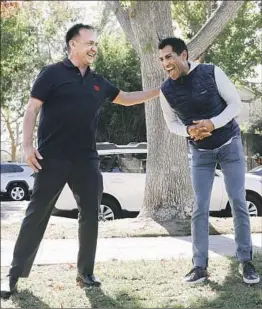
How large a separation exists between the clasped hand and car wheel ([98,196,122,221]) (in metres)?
4.23

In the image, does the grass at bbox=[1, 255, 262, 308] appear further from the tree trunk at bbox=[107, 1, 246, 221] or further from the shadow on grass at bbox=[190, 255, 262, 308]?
the tree trunk at bbox=[107, 1, 246, 221]

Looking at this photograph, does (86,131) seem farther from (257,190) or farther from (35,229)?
(257,190)

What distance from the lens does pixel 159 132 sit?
24.2 ft

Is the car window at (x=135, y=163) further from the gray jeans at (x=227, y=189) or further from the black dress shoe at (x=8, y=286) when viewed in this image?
the black dress shoe at (x=8, y=286)

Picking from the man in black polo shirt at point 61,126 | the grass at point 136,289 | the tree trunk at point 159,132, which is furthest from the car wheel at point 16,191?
the tree trunk at point 159,132

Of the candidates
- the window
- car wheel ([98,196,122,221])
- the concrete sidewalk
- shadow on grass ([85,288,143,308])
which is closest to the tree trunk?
car wheel ([98,196,122,221])

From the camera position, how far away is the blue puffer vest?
3961 millimetres

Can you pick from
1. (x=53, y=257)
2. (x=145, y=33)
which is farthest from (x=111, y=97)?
(x=145, y=33)

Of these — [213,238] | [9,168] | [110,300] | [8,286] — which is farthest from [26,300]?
[213,238]

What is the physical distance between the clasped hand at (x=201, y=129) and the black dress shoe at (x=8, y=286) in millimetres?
1661

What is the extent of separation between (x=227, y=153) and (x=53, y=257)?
5.21ft

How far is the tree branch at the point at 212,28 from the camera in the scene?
7.47 meters

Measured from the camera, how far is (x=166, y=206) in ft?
24.2

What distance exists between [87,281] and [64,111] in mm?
1244
